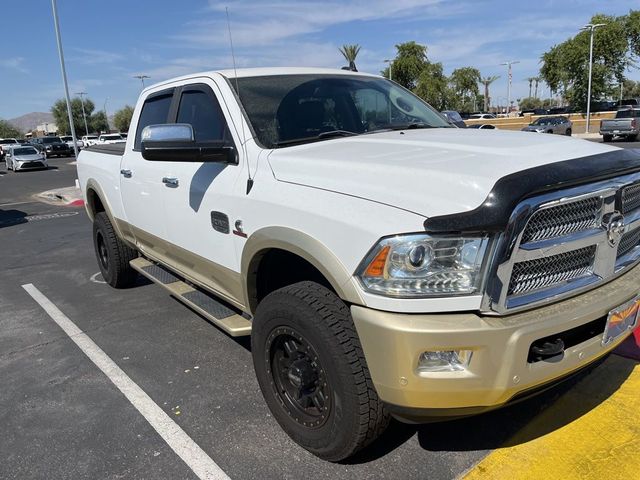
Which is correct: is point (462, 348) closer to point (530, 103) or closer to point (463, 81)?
point (463, 81)

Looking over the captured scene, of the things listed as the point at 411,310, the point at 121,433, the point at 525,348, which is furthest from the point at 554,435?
the point at 121,433

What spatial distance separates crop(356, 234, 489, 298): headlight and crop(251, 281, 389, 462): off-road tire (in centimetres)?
36

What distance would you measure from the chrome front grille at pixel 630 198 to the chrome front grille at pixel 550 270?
31cm

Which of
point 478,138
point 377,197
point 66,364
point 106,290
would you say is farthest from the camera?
point 106,290

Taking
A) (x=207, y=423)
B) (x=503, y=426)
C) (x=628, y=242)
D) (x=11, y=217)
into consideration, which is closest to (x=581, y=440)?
(x=503, y=426)

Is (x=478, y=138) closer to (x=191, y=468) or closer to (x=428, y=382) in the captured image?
Answer: (x=428, y=382)

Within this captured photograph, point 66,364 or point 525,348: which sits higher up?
point 525,348

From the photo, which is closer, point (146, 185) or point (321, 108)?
point (321, 108)

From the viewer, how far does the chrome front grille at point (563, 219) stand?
7.06 feet

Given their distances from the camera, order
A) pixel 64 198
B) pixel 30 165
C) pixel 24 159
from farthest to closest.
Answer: pixel 30 165, pixel 24 159, pixel 64 198

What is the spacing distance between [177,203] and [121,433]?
1545 mm

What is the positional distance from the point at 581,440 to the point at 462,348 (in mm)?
1278

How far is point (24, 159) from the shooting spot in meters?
29.6

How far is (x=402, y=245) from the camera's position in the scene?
2.11m
